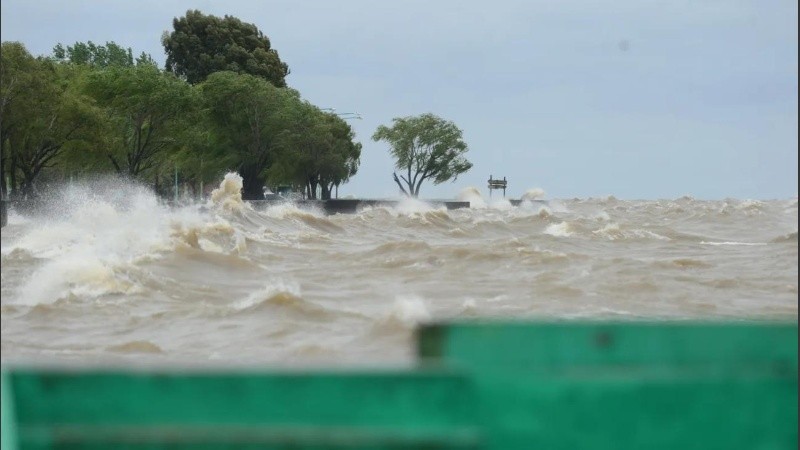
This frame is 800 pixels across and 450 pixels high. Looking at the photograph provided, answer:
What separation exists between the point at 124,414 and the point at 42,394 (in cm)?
16

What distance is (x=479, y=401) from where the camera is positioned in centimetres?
222

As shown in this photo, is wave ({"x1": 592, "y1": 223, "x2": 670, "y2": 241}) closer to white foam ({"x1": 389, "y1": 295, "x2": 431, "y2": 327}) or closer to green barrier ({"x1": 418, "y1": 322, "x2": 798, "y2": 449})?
white foam ({"x1": 389, "y1": 295, "x2": 431, "y2": 327})

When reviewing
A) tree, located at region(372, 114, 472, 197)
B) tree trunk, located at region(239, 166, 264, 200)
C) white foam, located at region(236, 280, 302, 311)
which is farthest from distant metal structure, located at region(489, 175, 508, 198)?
white foam, located at region(236, 280, 302, 311)

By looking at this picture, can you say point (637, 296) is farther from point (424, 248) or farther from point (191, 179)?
point (191, 179)

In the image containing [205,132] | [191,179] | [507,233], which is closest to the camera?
[507,233]

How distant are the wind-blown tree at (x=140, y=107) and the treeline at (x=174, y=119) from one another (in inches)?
2.0

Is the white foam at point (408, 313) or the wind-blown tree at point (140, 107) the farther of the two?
the wind-blown tree at point (140, 107)

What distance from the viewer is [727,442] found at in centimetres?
230

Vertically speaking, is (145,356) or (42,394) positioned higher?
(42,394)

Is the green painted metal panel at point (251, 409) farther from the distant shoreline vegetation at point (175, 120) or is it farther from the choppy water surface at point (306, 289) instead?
the distant shoreline vegetation at point (175, 120)

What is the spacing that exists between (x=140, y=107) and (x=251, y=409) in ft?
164

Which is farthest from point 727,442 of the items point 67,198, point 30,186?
point 67,198

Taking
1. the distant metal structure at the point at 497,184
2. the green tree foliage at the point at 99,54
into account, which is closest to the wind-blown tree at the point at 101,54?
the green tree foliage at the point at 99,54

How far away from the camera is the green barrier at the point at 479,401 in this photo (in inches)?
87.0
